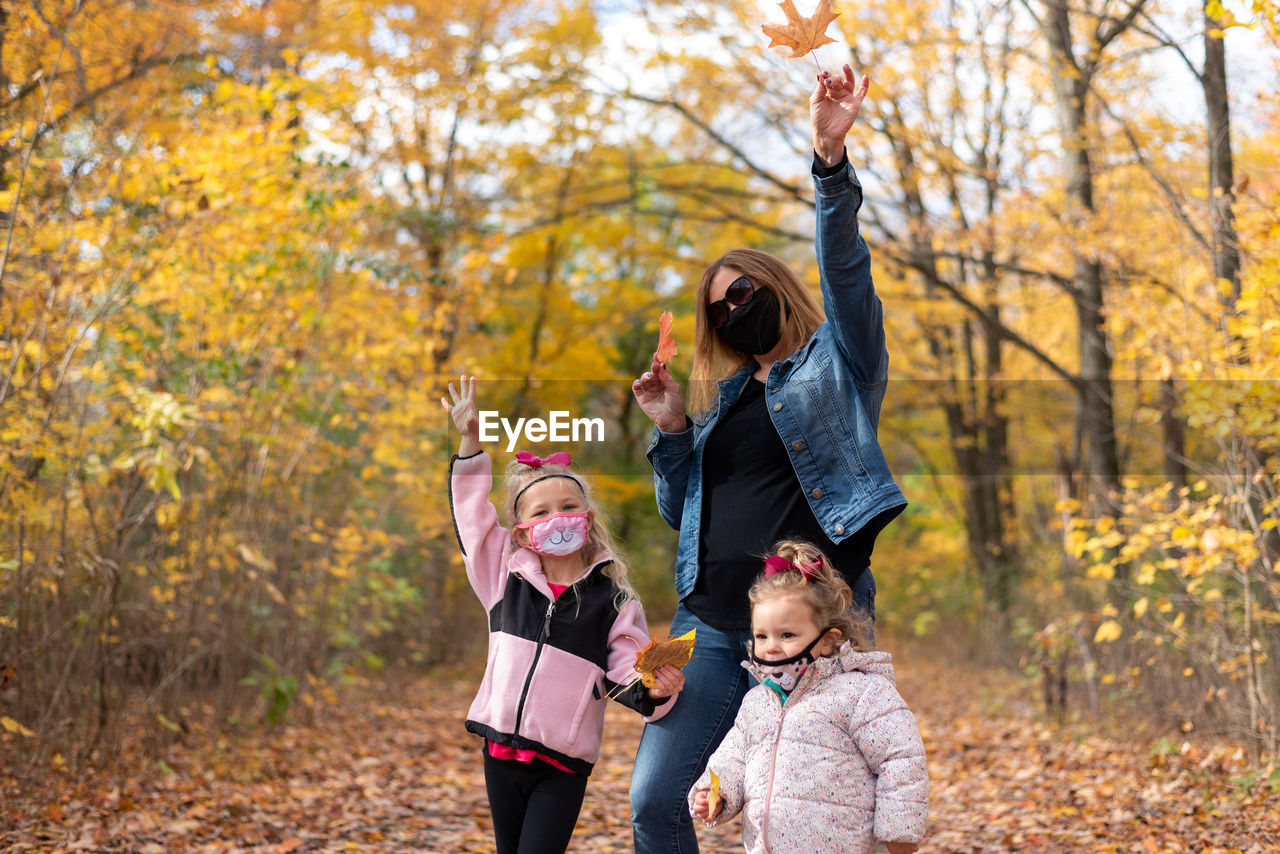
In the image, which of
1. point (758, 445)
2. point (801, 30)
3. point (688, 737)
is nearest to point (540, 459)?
point (758, 445)

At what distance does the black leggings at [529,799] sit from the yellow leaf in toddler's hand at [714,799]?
522 mm

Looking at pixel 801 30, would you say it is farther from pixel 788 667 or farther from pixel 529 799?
pixel 529 799

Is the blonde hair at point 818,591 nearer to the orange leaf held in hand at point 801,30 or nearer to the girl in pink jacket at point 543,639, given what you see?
the girl in pink jacket at point 543,639

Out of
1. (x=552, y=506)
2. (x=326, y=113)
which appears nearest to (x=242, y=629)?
(x=326, y=113)

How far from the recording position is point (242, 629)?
7160 millimetres

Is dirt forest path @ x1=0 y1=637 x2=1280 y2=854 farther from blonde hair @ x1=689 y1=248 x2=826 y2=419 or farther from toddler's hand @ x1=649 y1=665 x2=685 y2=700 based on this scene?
blonde hair @ x1=689 y1=248 x2=826 y2=419

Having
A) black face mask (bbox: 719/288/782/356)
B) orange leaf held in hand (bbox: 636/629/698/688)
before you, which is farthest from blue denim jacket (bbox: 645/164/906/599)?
orange leaf held in hand (bbox: 636/629/698/688)

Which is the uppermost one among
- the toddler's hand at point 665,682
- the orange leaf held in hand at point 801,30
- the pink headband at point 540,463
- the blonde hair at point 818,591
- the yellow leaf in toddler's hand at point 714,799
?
the orange leaf held in hand at point 801,30

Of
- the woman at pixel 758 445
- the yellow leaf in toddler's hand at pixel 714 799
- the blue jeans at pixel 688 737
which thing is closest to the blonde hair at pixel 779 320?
the woman at pixel 758 445

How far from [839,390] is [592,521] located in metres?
0.91

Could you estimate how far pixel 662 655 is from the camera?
2.79 meters

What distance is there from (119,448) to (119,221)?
131 cm

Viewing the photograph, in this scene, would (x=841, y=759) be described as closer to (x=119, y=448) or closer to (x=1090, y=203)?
(x=119, y=448)

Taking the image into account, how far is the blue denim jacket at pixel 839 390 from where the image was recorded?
2621 millimetres
